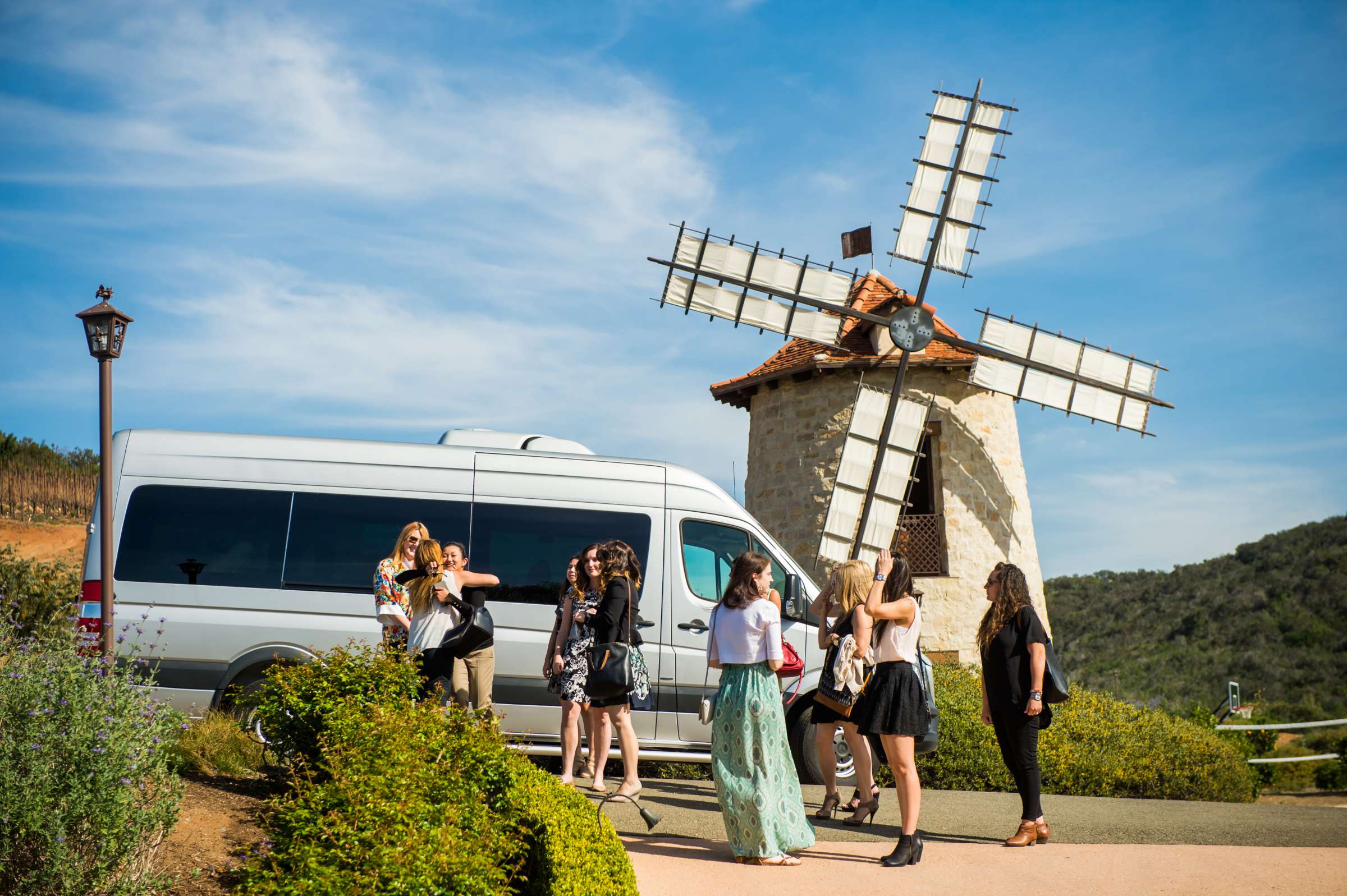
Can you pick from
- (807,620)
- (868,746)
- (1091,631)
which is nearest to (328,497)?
(807,620)

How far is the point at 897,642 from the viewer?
21.2 ft

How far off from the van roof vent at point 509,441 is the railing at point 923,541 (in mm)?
6586

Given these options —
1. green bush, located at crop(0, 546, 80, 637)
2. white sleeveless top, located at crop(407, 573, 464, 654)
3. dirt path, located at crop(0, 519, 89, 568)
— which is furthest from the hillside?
dirt path, located at crop(0, 519, 89, 568)

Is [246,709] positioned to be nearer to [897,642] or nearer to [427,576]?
[427,576]

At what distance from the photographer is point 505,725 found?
862 centimetres

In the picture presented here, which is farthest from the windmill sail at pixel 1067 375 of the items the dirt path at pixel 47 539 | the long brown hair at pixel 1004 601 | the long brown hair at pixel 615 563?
the dirt path at pixel 47 539

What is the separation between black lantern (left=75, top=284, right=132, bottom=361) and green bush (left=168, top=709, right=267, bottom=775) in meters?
4.53

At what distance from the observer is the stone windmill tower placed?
14398mm

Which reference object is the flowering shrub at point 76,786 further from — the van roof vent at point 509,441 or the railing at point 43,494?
the railing at point 43,494

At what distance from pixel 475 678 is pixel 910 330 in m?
9.40

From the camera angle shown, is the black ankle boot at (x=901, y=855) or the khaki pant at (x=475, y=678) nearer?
the black ankle boot at (x=901, y=855)

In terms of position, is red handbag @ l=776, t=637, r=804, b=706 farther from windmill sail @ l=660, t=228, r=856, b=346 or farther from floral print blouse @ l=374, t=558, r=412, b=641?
windmill sail @ l=660, t=228, r=856, b=346

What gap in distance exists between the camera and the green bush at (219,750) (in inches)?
266

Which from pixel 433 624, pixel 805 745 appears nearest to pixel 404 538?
pixel 433 624
